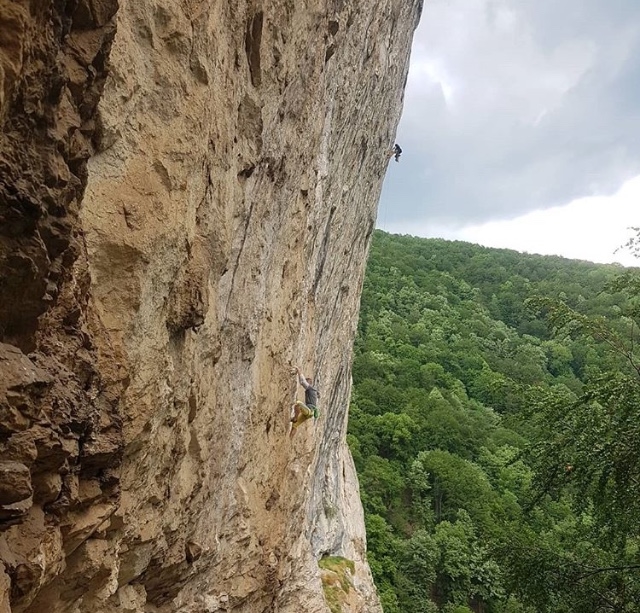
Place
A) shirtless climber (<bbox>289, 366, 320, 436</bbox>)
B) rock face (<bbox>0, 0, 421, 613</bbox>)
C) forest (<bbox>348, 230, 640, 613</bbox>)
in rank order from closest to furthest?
rock face (<bbox>0, 0, 421, 613</bbox>) → shirtless climber (<bbox>289, 366, 320, 436</bbox>) → forest (<bbox>348, 230, 640, 613</bbox>)

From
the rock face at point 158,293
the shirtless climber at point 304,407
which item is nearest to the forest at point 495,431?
the shirtless climber at point 304,407

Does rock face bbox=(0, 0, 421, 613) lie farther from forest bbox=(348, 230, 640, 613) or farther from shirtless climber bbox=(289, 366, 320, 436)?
forest bbox=(348, 230, 640, 613)

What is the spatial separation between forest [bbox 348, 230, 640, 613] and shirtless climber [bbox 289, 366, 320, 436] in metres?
4.75

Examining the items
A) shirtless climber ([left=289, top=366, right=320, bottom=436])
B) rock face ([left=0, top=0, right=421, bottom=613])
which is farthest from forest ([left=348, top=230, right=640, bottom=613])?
rock face ([left=0, top=0, right=421, bottom=613])

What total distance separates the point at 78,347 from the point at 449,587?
4063 centimetres

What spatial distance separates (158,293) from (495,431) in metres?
54.3

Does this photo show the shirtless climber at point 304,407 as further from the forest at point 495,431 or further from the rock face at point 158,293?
the forest at point 495,431

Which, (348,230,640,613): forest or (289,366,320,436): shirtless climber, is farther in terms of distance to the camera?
(348,230,640,613): forest

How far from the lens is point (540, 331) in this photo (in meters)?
77.8

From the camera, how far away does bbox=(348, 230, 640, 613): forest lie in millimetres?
11328

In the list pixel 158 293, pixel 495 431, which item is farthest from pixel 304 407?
pixel 495 431

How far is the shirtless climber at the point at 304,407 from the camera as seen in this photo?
10078 mm

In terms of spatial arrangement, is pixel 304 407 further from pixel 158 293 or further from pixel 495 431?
pixel 495 431

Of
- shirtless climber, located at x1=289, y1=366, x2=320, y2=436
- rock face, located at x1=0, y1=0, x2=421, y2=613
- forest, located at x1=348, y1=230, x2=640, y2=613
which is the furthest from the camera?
forest, located at x1=348, y1=230, x2=640, y2=613
